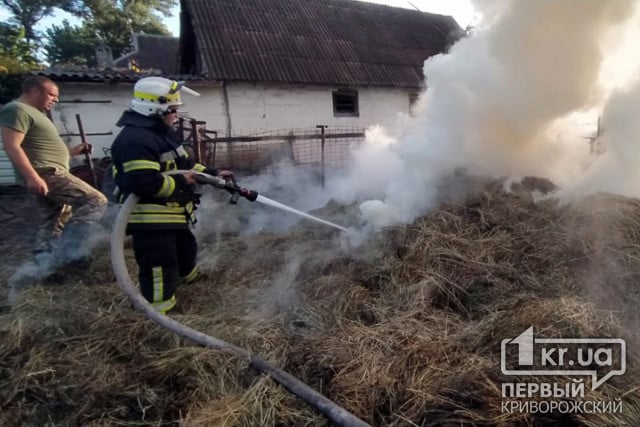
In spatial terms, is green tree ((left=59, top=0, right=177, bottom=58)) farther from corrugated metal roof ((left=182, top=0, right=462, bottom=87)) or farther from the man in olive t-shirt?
the man in olive t-shirt

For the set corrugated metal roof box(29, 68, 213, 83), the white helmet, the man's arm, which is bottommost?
the man's arm

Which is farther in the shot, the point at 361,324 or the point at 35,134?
the point at 35,134

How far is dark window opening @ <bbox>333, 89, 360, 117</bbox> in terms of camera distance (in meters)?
14.0

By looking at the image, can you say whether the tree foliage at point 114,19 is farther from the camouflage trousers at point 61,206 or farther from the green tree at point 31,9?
the camouflage trousers at point 61,206

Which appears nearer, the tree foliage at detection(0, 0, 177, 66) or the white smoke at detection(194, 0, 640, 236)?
the white smoke at detection(194, 0, 640, 236)

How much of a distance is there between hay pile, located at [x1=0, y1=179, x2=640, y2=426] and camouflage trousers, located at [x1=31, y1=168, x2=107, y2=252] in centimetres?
53

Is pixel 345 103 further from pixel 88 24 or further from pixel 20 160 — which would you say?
pixel 88 24

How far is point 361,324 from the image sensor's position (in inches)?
109

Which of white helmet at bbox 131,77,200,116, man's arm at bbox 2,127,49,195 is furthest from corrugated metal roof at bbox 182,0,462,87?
white helmet at bbox 131,77,200,116

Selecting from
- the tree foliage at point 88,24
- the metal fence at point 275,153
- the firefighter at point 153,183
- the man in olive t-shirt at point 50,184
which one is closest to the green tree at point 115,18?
the tree foliage at point 88,24

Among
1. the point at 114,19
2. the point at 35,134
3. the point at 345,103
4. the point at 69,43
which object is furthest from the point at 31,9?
the point at 35,134

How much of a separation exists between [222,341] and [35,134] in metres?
3.00

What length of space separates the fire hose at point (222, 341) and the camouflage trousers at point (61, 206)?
1431 mm

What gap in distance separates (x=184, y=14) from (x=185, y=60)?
1.84 metres
